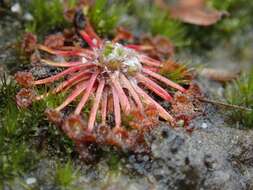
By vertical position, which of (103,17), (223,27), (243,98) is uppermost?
(103,17)

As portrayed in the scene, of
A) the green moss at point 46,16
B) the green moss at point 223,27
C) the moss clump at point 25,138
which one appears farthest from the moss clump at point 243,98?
the green moss at point 46,16

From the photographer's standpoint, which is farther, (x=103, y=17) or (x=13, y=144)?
(x=103, y=17)

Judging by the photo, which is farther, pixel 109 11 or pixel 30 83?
pixel 109 11

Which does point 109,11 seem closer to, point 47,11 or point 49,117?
point 47,11

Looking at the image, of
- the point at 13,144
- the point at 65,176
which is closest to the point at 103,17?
the point at 13,144

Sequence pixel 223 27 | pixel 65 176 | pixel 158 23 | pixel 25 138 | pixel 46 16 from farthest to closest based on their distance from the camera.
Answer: pixel 223 27 → pixel 158 23 → pixel 46 16 → pixel 25 138 → pixel 65 176

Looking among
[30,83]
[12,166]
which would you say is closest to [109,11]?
[30,83]

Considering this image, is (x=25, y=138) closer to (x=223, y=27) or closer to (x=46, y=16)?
(x=46, y=16)

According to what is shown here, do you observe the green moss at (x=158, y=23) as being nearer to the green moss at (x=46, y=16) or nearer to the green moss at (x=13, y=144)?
the green moss at (x=46, y=16)
